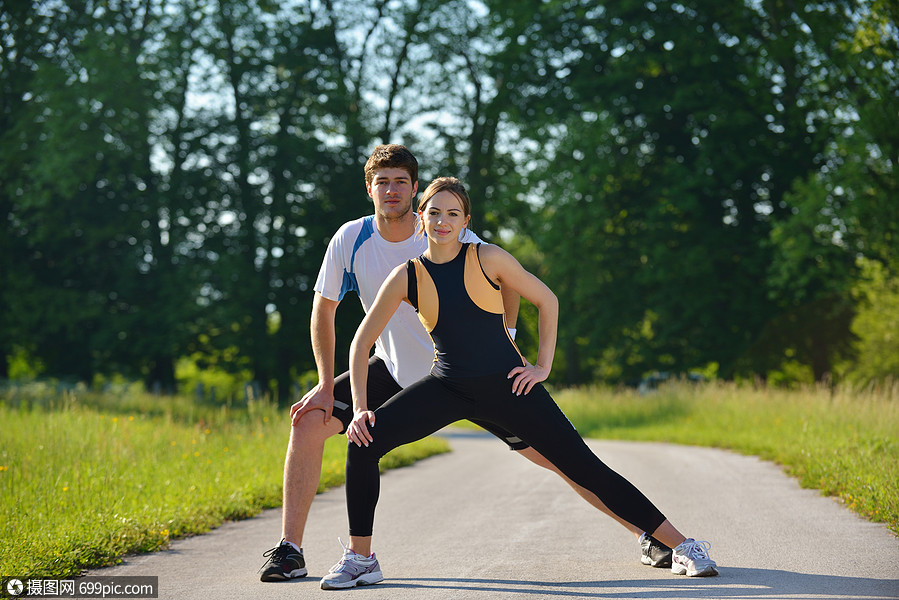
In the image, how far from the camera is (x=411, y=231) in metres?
5.93

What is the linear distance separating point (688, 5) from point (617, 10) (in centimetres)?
235

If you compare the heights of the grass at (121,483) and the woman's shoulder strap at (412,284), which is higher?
the woman's shoulder strap at (412,284)

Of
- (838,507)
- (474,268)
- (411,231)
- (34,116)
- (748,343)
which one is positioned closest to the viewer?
(474,268)

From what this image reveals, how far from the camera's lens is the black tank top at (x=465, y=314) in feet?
17.0

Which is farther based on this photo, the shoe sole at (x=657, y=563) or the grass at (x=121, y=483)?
the grass at (x=121, y=483)

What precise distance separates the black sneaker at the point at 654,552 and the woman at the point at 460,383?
16cm

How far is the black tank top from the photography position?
5.19m

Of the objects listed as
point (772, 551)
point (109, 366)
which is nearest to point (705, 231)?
point (109, 366)

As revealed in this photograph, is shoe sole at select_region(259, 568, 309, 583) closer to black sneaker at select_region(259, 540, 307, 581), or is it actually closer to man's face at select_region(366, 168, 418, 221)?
black sneaker at select_region(259, 540, 307, 581)

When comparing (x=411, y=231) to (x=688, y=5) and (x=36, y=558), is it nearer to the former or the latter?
(x=36, y=558)

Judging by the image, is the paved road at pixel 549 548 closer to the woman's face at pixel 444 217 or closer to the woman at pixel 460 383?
the woman at pixel 460 383

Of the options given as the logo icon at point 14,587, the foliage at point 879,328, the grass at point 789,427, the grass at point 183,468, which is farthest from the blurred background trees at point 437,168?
the logo icon at point 14,587

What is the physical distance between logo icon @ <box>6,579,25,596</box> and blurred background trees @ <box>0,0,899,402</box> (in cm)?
2516

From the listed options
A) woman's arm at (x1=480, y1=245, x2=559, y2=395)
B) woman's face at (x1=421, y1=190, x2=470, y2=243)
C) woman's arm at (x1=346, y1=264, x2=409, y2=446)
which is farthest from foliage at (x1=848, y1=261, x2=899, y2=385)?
woman's arm at (x1=346, y1=264, x2=409, y2=446)
